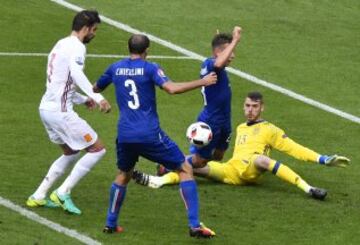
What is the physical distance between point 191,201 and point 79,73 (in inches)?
77.4

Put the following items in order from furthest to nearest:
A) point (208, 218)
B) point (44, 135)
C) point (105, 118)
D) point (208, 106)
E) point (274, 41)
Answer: point (274, 41) < point (105, 118) < point (44, 135) < point (208, 106) < point (208, 218)

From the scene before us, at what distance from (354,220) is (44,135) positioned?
5.38 meters

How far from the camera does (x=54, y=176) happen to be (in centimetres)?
1334

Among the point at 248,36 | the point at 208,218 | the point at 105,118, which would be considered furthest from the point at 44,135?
the point at 248,36

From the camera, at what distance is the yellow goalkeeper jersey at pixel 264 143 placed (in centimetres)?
1461

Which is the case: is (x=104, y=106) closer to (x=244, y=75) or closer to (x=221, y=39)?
(x=221, y=39)

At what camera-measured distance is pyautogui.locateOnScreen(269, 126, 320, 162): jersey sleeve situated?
47.4ft

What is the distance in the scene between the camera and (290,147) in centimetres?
1461

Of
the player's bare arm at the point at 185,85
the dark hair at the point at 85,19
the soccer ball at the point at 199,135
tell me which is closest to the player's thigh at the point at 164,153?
the player's bare arm at the point at 185,85

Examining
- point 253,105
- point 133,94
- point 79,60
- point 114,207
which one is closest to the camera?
point 133,94

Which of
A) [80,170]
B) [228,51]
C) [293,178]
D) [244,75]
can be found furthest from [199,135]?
[244,75]

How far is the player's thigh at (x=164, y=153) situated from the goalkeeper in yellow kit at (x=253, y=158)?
83.4 inches

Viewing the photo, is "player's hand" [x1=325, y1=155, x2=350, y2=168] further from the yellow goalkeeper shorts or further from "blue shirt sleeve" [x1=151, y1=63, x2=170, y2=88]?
"blue shirt sleeve" [x1=151, y1=63, x2=170, y2=88]

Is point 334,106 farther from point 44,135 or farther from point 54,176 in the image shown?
point 54,176
